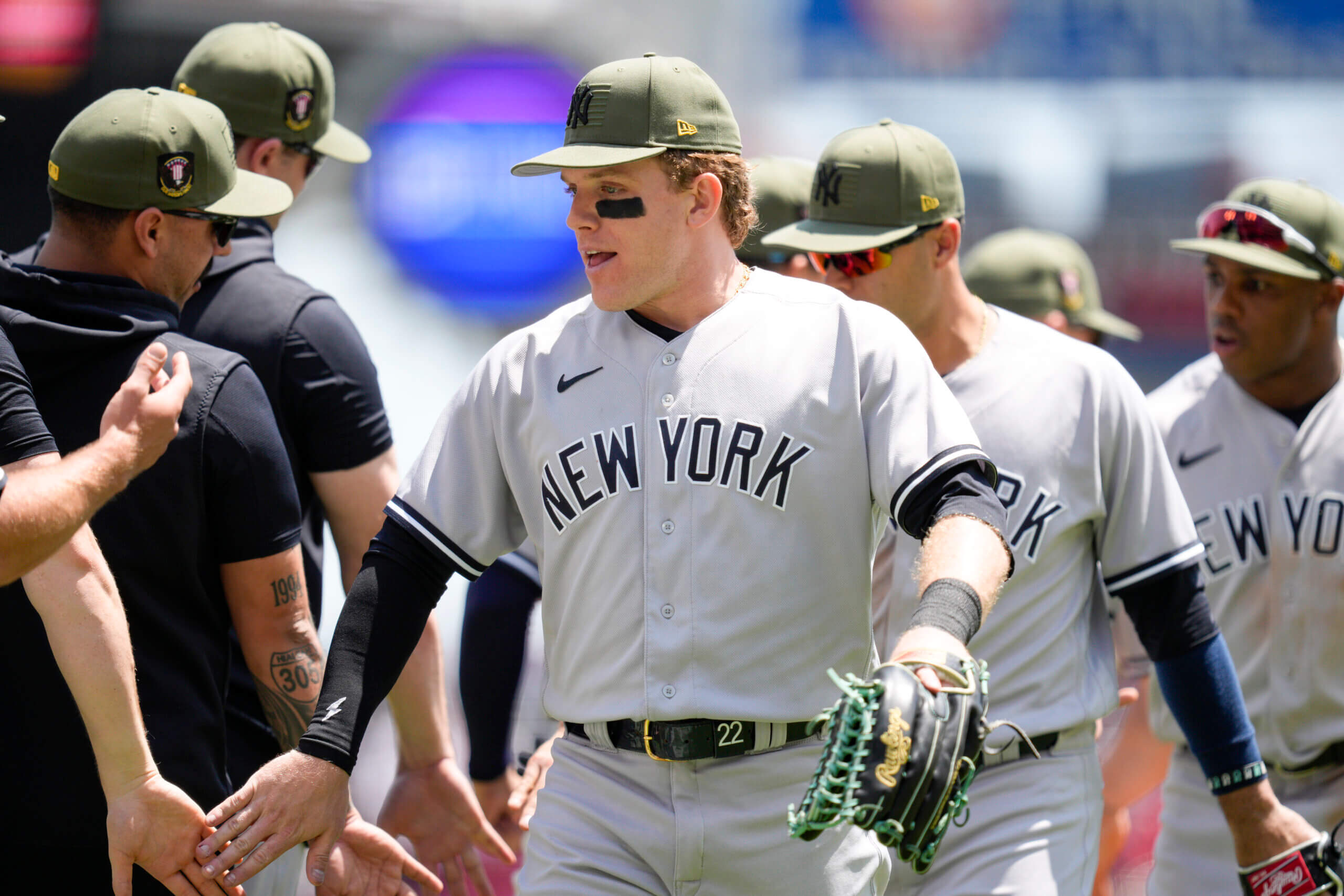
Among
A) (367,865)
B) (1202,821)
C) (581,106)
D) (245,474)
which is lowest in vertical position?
(1202,821)

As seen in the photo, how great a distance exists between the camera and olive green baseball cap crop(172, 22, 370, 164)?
3.91m

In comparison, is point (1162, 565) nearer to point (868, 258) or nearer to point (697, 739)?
point (868, 258)

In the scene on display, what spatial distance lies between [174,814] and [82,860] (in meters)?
0.32

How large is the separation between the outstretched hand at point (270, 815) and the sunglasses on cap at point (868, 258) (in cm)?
182

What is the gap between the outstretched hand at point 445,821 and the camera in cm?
363

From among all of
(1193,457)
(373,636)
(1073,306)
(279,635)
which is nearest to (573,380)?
(373,636)

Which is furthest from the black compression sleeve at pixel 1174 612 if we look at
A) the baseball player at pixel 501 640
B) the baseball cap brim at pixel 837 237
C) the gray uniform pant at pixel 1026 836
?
the baseball player at pixel 501 640

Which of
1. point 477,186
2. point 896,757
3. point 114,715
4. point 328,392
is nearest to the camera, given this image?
point 896,757

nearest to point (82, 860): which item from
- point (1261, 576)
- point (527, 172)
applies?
point (527, 172)

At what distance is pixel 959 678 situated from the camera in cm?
228

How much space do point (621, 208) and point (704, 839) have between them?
113cm

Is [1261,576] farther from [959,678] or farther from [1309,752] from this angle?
[959,678]

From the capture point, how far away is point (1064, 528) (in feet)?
11.1

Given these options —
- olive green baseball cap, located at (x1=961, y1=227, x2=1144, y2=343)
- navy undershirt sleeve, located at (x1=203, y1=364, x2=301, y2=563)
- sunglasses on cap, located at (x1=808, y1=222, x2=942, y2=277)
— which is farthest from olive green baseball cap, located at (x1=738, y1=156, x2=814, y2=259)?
navy undershirt sleeve, located at (x1=203, y1=364, x2=301, y2=563)
